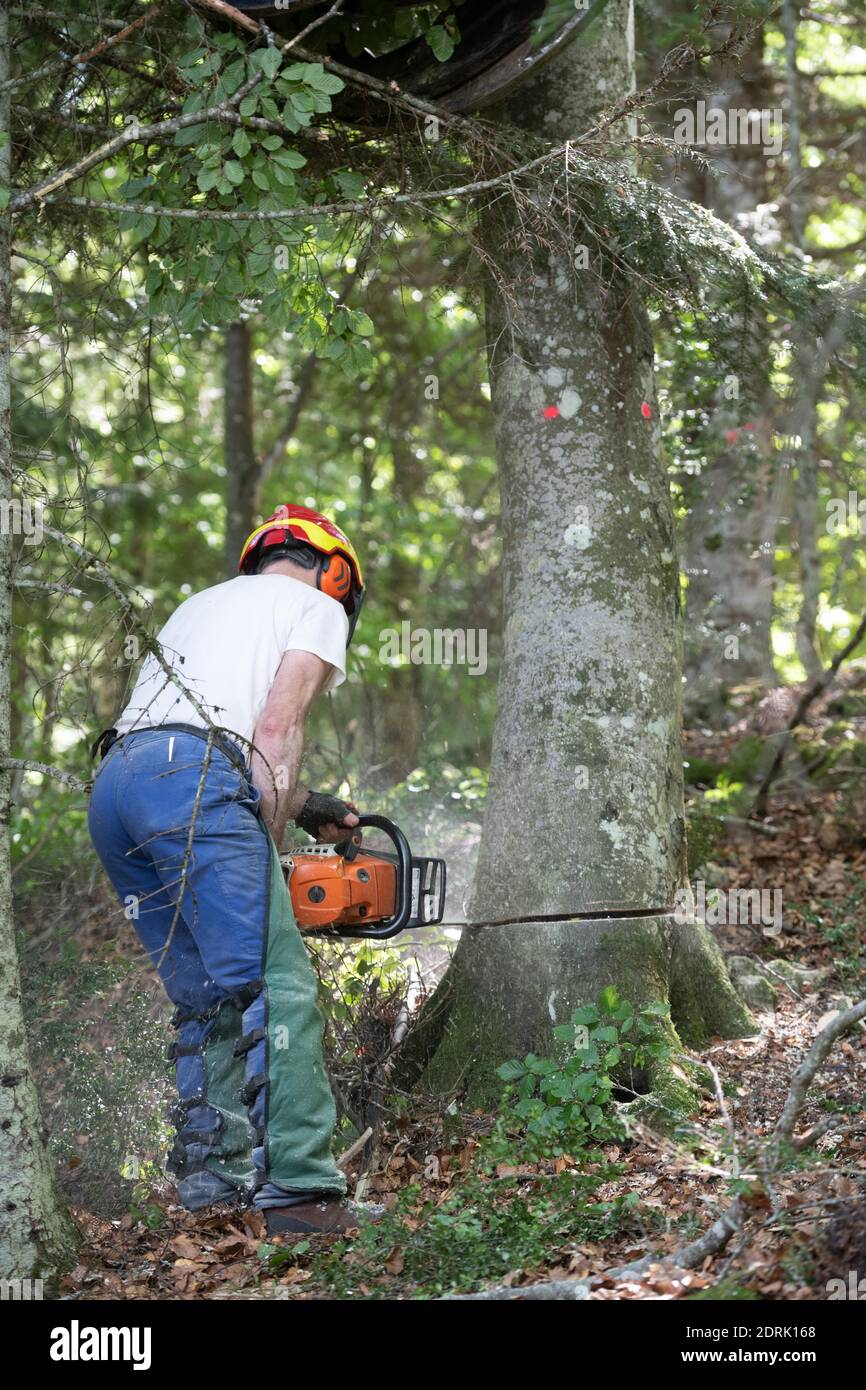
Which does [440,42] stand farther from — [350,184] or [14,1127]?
[14,1127]

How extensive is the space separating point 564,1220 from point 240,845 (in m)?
1.54

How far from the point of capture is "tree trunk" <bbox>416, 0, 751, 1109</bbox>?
15.8 ft

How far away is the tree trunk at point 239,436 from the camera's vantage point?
37.0 feet

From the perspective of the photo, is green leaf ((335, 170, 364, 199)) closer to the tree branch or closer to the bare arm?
the bare arm

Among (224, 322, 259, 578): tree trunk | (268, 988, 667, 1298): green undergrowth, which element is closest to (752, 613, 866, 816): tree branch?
(268, 988, 667, 1298): green undergrowth

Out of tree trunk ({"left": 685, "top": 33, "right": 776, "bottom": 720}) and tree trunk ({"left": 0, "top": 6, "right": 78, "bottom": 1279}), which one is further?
tree trunk ({"left": 685, "top": 33, "right": 776, "bottom": 720})

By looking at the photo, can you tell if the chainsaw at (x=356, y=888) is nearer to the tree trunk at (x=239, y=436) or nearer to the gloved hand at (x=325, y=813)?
the gloved hand at (x=325, y=813)

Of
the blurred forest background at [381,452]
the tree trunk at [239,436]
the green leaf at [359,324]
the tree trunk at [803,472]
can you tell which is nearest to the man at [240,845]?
the blurred forest background at [381,452]

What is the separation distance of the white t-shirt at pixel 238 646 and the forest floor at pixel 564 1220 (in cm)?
165

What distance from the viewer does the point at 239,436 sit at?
1145 cm

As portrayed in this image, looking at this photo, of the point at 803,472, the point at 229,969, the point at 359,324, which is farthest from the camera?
the point at 803,472

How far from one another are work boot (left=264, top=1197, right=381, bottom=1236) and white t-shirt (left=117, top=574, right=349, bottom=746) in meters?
1.53

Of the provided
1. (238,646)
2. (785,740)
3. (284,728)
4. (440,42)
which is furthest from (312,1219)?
(785,740)

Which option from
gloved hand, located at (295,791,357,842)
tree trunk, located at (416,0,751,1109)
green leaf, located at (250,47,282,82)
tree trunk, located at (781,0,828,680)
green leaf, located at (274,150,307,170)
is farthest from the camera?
tree trunk, located at (781,0,828,680)
